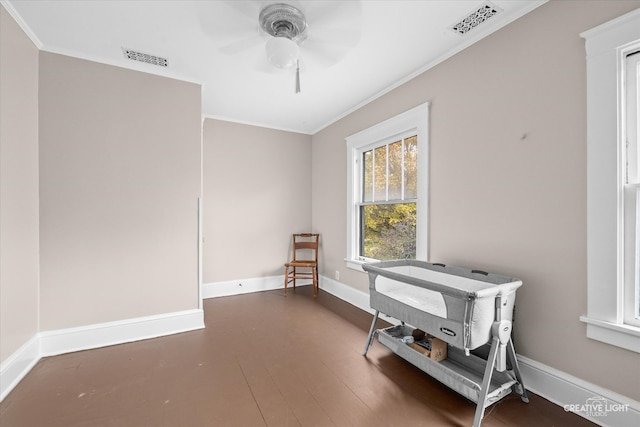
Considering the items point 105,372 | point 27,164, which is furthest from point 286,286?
point 27,164

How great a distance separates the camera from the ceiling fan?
1873mm

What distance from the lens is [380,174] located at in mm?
3412

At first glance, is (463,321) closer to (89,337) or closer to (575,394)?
(575,394)

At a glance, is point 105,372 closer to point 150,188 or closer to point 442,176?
point 150,188

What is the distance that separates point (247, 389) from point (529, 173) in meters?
2.39

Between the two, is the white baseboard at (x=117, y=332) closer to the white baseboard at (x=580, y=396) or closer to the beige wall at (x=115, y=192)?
the beige wall at (x=115, y=192)

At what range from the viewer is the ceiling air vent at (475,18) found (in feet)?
6.32

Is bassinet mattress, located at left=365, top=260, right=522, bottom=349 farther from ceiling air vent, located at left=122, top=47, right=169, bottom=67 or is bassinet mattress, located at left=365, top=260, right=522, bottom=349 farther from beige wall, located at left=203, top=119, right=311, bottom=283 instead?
ceiling air vent, located at left=122, top=47, right=169, bottom=67

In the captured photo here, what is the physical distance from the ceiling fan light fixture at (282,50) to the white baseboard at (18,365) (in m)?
2.73

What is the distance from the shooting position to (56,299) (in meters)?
2.42

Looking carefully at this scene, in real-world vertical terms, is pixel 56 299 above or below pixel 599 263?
below

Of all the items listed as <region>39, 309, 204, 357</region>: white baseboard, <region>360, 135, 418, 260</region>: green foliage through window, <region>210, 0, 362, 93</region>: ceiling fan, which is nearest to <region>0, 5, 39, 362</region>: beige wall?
<region>39, 309, 204, 357</region>: white baseboard

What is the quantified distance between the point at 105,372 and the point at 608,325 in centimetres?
328

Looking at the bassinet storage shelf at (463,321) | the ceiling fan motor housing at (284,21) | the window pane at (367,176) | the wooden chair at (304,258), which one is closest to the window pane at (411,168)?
the window pane at (367,176)
